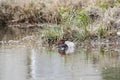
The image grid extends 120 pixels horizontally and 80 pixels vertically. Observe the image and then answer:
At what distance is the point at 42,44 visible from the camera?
790 inches

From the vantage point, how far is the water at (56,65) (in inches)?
508

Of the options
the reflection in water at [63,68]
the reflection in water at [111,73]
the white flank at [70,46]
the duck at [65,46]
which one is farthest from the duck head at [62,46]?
the reflection in water at [111,73]

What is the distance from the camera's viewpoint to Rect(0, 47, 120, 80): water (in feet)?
42.4

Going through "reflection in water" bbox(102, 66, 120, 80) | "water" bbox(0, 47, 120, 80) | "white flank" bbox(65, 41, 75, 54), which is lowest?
"reflection in water" bbox(102, 66, 120, 80)

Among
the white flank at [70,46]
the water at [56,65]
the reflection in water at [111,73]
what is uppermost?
the white flank at [70,46]

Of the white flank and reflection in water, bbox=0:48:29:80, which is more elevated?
the white flank

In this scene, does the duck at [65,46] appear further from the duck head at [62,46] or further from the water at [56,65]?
the water at [56,65]

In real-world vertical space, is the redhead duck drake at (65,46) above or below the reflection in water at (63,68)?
above

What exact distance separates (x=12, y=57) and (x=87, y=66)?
318 cm

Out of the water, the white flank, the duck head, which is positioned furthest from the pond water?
the duck head

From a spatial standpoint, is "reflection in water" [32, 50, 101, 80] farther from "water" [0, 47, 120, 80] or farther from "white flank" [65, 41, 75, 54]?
"white flank" [65, 41, 75, 54]

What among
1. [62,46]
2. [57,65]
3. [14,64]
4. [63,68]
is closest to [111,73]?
[63,68]

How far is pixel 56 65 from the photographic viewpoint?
48.2 feet

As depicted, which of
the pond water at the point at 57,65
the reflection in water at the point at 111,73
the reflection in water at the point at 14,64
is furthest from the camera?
the reflection in water at the point at 14,64
